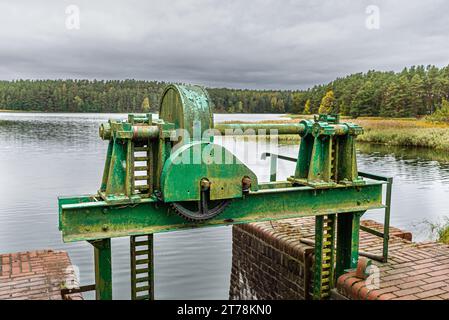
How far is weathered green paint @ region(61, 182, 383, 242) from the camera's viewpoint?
13.0ft

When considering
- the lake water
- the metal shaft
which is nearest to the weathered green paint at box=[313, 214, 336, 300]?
the metal shaft

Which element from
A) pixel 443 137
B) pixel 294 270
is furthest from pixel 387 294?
pixel 443 137

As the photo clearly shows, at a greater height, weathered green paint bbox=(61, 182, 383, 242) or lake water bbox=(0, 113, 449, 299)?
weathered green paint bbox=(61, 182, 383, 242)

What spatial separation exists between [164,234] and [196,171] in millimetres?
9773

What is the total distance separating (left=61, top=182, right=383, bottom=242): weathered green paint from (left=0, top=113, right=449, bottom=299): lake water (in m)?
Answer: 5.13

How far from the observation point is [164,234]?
1343cm

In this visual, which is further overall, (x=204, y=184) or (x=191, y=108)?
(x=191, y=108)

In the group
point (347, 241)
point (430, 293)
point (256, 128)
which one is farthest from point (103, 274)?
point (430, 293)

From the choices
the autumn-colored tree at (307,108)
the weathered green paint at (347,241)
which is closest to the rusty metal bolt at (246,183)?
the weathered green paint at (347,241)

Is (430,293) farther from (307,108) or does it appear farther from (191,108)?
(307,108)

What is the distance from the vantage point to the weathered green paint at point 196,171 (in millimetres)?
3965

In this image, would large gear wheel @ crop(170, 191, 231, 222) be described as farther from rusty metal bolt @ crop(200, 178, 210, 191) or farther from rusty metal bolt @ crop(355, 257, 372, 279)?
rusty metal bolt @ crop(355, 257, 372, 279)

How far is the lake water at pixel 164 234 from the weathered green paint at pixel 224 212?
5.13 meters
